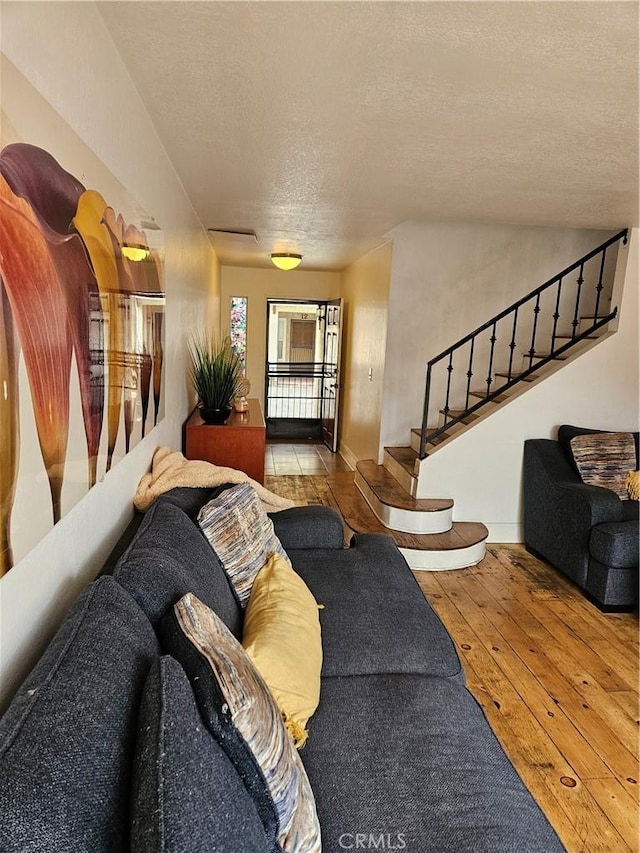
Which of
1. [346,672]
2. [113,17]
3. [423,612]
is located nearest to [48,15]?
[113,17]

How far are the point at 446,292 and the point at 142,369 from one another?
10.8ft

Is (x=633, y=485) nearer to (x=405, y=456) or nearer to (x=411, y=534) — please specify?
(x=411, y=534)

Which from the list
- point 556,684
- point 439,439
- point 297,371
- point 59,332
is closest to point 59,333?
point 59,332

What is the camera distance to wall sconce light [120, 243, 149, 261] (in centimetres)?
175

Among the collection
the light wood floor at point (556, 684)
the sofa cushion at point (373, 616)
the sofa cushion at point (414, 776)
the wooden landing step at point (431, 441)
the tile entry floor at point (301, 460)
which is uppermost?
the wooden landing step at point (431, 441)

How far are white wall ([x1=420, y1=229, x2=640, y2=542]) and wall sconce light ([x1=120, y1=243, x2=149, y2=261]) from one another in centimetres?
267

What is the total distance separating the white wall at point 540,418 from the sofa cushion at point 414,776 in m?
2.64

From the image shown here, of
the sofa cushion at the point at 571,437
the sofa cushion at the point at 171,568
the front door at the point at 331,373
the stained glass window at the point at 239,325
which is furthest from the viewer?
the stained glass window at the point at 239,325

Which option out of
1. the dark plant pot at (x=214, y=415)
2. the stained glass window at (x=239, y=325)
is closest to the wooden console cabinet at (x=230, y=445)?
the dark plant pot at (x=214, y=415)

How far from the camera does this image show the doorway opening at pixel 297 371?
7969 millimetres

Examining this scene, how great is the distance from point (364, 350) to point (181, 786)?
5184 millimetres

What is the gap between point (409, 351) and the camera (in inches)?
186

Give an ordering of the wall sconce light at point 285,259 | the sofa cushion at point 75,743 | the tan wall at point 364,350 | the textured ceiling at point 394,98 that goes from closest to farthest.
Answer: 1. the sofa cushion at point 75,743
2. the textured ceiling at point 394,98
3. the tan wall at point 364,350
4. the wall sconce light at point 285,259

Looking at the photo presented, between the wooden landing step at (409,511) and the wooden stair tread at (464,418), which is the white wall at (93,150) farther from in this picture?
the wooden stair tread at (464,418)
